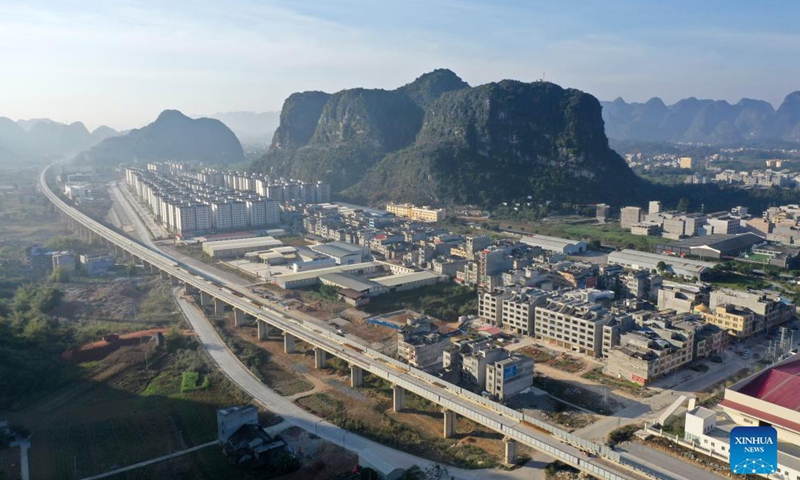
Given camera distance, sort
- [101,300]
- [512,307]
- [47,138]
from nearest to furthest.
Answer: [512,307] → [101,300] → [47,138]

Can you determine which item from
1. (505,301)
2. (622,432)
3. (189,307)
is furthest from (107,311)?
(622,432)

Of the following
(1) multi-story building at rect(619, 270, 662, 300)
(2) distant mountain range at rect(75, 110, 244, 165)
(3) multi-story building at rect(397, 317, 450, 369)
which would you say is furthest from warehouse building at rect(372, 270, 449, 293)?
(2) distant mountain range at rect(75, 110, 244, 165)

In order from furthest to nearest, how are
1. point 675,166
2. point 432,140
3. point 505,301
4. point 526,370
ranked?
1. point 675,166
2. point 432,140
3. point 505,301
4. point 526,370

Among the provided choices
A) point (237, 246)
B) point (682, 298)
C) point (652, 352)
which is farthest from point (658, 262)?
point (237, 246)

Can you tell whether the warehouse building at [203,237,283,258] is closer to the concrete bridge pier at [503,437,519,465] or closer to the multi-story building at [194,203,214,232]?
the multi-story building at [194,203,214,232]

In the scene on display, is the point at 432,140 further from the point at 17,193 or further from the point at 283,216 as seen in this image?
the point at 17,193

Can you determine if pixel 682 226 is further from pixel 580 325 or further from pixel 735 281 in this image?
pixel 580 325

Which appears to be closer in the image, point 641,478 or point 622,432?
point 641,478
